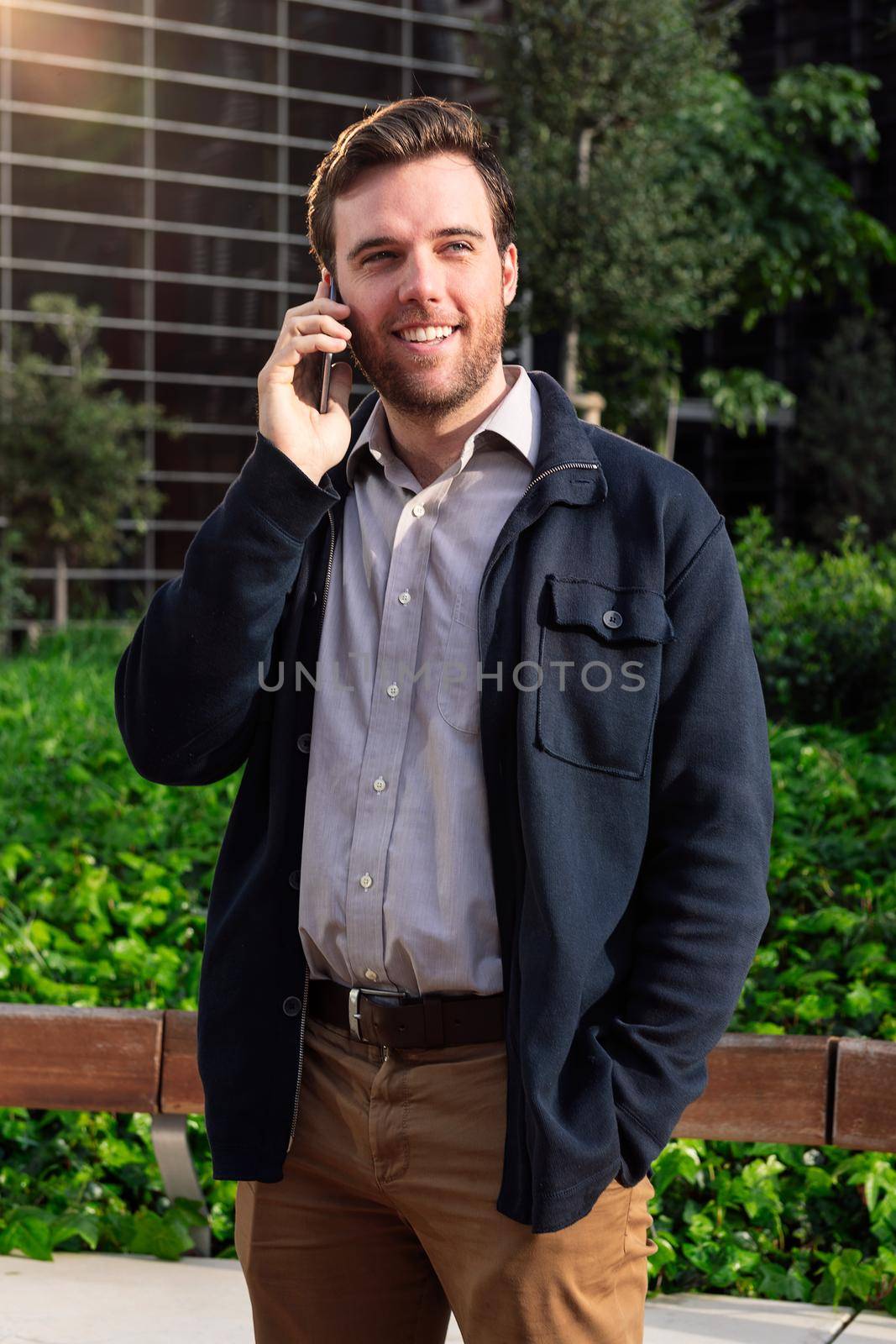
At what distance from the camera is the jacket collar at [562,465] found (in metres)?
2.15

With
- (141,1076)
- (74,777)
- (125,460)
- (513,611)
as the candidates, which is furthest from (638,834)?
(125,460)

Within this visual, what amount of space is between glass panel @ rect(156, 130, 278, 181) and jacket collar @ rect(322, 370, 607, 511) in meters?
24.1

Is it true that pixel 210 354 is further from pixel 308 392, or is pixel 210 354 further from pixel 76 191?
pixel 308 392

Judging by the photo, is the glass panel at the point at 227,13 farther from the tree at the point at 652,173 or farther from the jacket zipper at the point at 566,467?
the jacket zipper at the point at 566,467

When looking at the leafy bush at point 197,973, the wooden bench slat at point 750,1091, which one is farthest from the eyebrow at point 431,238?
the leafy bush at point 197,973

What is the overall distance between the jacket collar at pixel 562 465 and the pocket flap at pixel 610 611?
0.39ft

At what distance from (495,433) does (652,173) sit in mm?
12704

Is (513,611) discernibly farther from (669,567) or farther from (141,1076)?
(141,1076)

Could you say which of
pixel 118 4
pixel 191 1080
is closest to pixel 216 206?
pixel 118 4

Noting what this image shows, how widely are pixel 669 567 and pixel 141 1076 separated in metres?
2.36

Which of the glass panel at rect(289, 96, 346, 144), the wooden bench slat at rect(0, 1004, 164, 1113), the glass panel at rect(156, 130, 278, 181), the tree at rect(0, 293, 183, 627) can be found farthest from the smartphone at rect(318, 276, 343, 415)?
the glass panel at rect(289, 96, 346, 144)

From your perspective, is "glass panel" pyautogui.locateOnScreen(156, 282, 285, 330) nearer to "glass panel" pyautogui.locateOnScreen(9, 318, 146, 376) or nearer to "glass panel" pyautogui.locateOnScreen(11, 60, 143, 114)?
"glass panel" pyautogui.locateOnScreen(9, 318, 146, 376)

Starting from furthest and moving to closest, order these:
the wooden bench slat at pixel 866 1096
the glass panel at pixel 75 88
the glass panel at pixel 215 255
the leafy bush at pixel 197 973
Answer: the glass panel at pixel 215 255 → the glass panel at pixel 75 88 → the leafy bush at pixel 197 973 → the wooden bench slat at pixel 866 1096

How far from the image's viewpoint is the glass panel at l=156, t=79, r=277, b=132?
24.6 m
